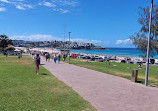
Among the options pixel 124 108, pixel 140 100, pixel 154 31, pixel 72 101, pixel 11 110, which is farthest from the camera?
pixel 154 31

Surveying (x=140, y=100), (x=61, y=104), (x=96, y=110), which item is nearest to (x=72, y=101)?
(x=61, y=104)

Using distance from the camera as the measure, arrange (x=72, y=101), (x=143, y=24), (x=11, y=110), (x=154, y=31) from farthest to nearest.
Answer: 1. (x=143, y=24)
2. (x=154, y=31)
3. (x=72, y=101)
4. (x=11, y=110)

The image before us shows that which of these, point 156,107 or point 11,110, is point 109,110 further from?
point 11,110

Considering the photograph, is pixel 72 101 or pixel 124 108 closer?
pixel 124 108

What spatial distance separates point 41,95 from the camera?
6.54m

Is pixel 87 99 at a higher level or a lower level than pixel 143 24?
lower

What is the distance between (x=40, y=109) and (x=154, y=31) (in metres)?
9.06

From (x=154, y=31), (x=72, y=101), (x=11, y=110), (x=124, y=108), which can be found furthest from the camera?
(x=154, y=31)

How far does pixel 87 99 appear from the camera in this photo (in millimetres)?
6219

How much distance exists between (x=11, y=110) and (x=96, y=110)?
2.66m

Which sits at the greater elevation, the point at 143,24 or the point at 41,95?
the point at 143,24

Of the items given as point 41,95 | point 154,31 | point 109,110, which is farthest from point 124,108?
point 154,31

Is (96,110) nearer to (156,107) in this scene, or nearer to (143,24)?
(156,107)

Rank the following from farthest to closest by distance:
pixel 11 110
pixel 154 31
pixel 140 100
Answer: pixel 154 31, pixel 140 100, pixel 11 110
